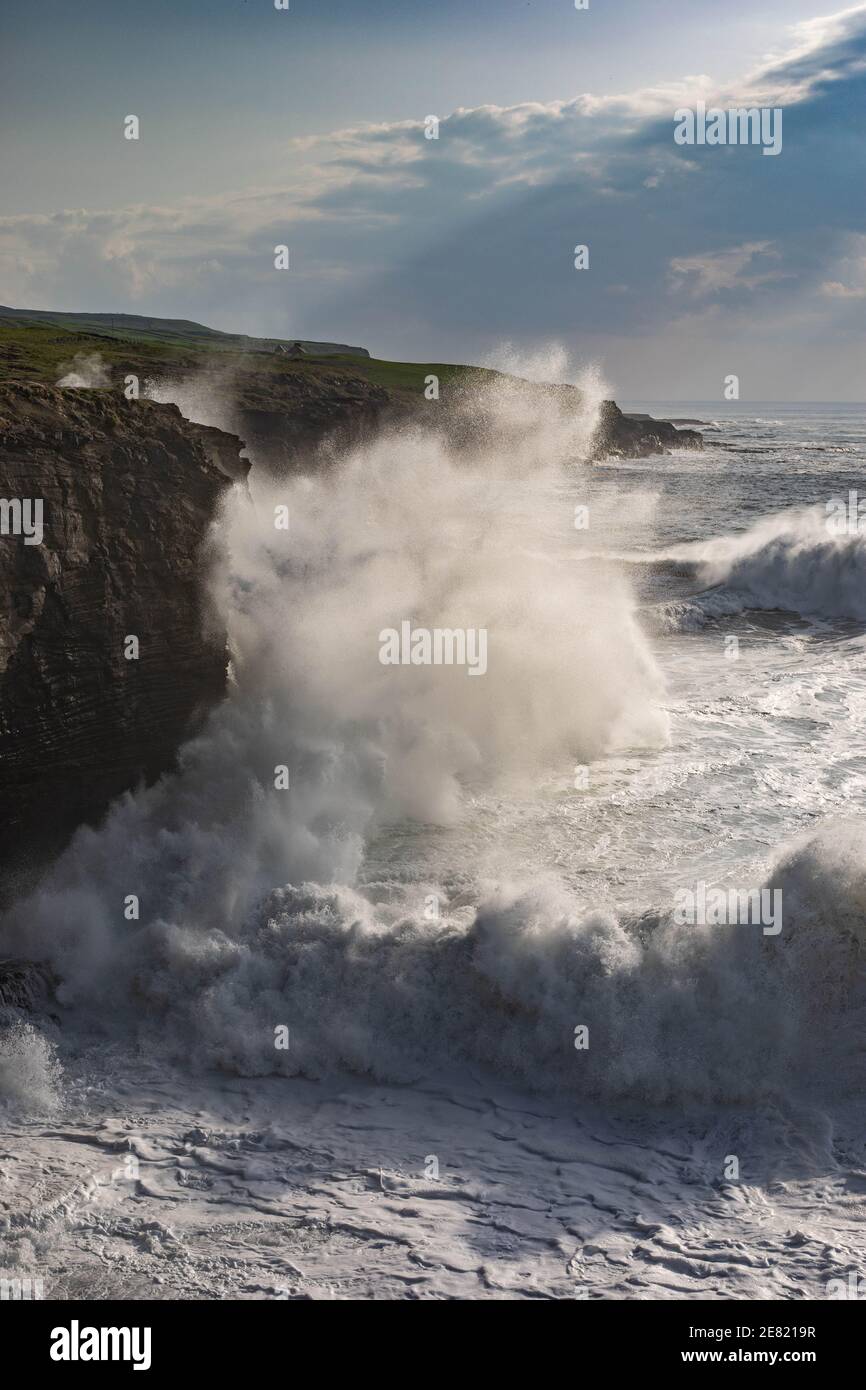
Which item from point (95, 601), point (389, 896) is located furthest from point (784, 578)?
point (95, 601)

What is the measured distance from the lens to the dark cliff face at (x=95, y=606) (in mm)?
11250

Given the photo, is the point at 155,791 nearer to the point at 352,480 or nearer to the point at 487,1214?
the point at 487,1214

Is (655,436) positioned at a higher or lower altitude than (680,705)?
higher

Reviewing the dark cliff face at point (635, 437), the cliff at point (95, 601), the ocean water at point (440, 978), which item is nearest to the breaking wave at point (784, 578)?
the ocean water at point (440, 978)

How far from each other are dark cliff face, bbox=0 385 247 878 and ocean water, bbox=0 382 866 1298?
60 cm

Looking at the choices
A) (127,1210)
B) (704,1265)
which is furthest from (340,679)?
(704,1265)

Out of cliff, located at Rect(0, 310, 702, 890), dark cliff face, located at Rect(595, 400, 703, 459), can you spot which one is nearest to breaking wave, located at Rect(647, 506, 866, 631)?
cliff, located at Rect(0, 310, 702, 890)

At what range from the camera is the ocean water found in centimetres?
750

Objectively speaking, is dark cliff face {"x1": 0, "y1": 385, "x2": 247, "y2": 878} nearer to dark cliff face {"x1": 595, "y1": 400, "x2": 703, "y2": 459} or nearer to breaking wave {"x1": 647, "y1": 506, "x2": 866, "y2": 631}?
breaking wave {"x1": 647, "y1": 506, "x2": 866, "y2": 631}

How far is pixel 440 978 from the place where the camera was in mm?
10062

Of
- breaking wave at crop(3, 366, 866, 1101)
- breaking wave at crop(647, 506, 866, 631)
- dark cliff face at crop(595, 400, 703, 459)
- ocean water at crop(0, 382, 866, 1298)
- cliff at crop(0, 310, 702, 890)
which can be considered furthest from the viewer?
dark cliff face at crop(595, 400, 703, 459)

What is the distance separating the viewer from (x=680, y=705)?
18.7 meters
